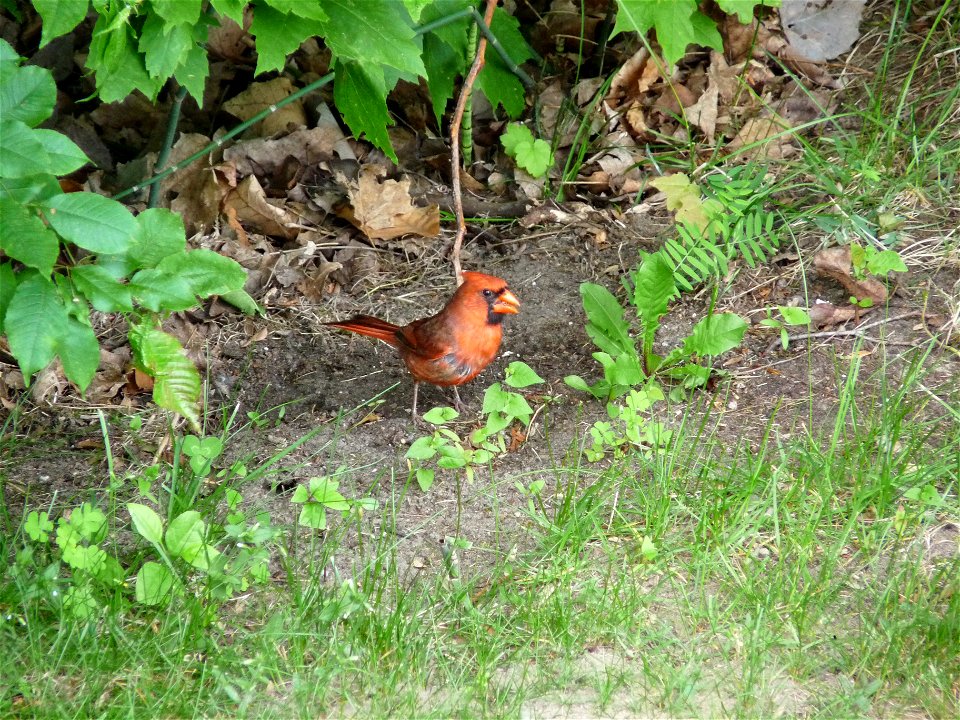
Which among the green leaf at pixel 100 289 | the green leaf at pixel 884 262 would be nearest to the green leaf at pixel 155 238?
the green leaf at pixel 100 289

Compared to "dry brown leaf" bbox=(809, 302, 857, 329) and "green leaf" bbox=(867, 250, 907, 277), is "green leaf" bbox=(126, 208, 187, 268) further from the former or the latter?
"green leaf" bbox=(867, 250, 907, 277)

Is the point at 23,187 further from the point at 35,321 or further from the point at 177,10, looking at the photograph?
the point at 177,10

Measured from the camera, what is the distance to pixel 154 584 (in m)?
2.73

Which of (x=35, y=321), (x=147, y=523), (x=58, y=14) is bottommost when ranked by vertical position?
(x=147, y=523)

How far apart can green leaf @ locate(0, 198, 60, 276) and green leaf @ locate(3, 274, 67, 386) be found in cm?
12

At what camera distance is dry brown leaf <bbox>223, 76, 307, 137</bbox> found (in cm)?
466

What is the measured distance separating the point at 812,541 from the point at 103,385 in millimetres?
2372

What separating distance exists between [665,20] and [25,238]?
230cm

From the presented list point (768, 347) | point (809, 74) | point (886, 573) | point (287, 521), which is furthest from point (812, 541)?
point (809, 74)

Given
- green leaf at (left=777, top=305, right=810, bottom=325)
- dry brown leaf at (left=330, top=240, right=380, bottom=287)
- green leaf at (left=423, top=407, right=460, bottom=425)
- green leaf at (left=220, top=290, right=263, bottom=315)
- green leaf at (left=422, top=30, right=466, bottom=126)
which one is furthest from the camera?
dry brown leaf at (left=330, top=240, right=380, bottom=287)

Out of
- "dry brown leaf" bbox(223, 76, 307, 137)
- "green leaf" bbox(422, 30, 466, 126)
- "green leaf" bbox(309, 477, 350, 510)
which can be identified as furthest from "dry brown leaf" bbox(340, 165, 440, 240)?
"green leaf" bbox(309, 477, 350, 510)

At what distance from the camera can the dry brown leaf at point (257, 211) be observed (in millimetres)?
4402

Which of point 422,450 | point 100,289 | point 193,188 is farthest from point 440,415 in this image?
point 193,188

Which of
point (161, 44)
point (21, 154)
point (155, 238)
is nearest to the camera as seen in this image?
point (21, 154)
